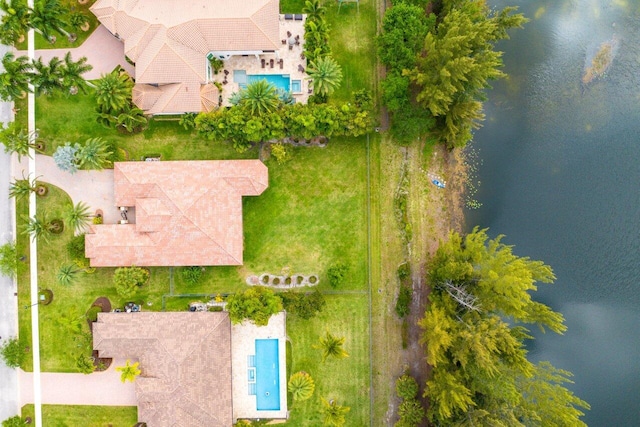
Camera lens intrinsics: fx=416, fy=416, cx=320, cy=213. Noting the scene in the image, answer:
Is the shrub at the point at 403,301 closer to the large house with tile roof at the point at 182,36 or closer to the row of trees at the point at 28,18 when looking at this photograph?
the large house with tile roof at the point at 182,36

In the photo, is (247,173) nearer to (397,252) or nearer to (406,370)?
(397,252)

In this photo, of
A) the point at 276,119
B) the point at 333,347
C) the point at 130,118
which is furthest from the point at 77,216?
the point at 333,347

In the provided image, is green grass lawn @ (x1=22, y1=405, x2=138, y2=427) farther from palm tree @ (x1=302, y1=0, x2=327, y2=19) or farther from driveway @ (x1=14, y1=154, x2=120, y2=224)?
palm tree @ (x1=302, y1=0, x2=327, y2=19)

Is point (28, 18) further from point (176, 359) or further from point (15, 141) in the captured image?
point (176, 359)

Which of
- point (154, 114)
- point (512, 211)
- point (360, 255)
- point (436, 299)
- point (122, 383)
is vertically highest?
point (154, 114)

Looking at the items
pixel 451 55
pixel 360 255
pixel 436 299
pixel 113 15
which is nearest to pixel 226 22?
pixel 113 15

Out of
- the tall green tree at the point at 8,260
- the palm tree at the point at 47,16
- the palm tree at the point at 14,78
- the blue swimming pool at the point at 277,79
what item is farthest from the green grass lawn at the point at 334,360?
the palm tree at the point at 47,16
